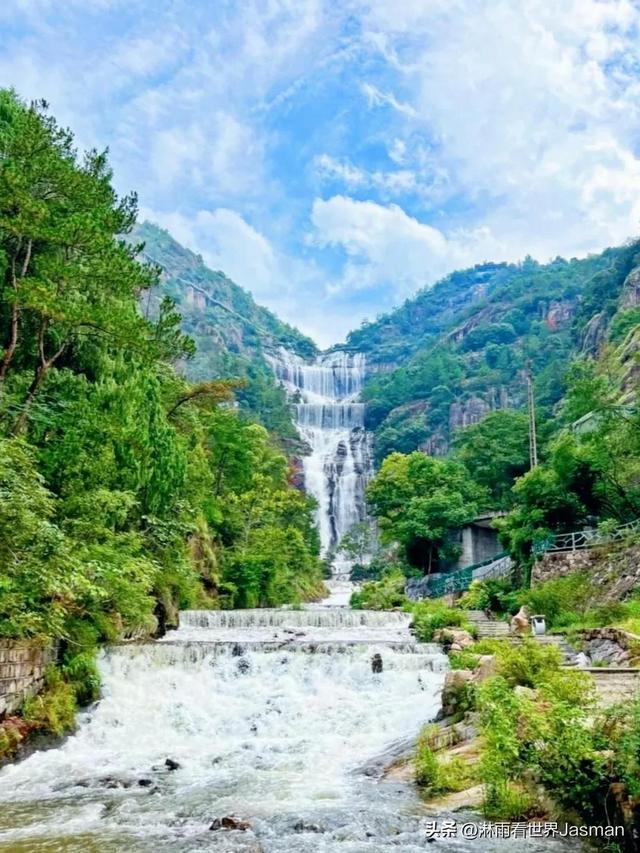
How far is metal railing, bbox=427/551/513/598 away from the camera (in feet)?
84.9

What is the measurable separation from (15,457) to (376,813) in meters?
6.15

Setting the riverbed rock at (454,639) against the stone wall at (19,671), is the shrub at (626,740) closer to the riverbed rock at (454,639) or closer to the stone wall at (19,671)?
the stone wall at (19,671)

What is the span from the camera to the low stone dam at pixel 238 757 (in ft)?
19.0

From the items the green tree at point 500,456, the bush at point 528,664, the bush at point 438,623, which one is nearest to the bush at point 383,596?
the green tree at point 500,456

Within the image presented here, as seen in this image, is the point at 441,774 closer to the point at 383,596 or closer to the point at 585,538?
the point at 585,538

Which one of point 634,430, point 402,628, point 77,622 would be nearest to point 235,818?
point 77,622

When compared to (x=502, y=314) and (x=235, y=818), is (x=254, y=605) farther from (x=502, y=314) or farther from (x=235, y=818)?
(x=502, y=314)

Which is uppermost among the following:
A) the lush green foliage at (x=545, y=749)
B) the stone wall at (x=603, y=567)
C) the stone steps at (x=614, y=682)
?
the stone wall at (x=603, y=567)

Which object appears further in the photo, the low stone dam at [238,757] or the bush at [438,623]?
the bush at [438,623]

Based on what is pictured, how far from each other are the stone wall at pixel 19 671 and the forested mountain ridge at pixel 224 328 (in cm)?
5321

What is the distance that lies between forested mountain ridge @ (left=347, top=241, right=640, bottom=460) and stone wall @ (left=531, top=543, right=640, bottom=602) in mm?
23404

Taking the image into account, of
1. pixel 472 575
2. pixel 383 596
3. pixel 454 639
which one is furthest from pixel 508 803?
pixel 383 596

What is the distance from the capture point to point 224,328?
11188 centimetres

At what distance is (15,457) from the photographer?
830 centimetres
